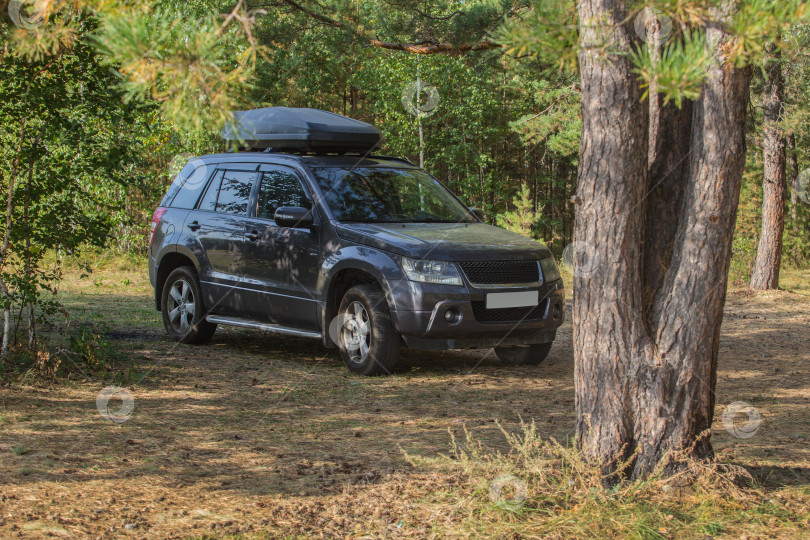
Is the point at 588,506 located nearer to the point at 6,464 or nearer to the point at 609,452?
the point at 609,452

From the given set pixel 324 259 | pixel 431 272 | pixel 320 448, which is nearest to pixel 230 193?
pixel 324 259

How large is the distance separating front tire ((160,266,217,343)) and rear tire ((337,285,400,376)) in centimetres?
206

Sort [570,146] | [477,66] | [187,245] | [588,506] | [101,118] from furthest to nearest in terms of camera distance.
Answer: [477,66] < [570,146] < [187,245] < [101,118] < [588,506]

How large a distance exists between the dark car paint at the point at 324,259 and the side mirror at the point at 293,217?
0.27 feet

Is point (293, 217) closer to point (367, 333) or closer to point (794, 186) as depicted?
point (367, 333)

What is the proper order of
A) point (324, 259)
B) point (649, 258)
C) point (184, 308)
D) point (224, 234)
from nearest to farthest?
point (649, 258) < point (324, 259) < point (224, 234) < point (184, 308)

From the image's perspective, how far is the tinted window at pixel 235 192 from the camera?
348 inches

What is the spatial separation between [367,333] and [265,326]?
4.31 feet

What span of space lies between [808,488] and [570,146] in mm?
19699

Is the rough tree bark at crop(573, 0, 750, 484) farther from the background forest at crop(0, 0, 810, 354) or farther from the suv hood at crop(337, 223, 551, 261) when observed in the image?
the suv hood at crop(337, 223, 551, 261)

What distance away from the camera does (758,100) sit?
17312 millimetres

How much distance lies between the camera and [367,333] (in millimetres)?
7641

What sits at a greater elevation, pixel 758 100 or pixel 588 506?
pixel 758 100

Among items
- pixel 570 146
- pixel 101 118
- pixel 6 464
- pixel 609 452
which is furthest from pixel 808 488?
pixel 570 146
